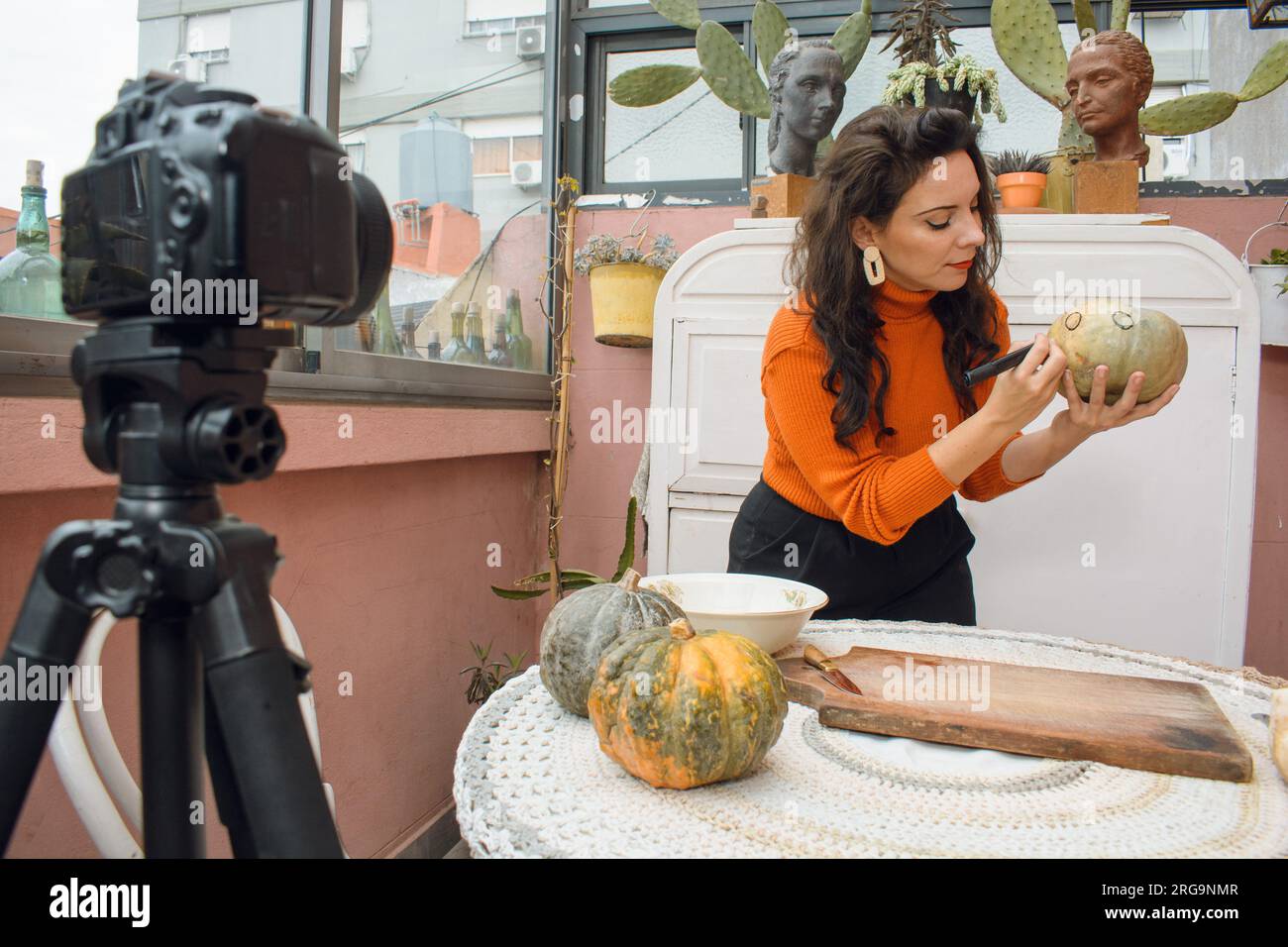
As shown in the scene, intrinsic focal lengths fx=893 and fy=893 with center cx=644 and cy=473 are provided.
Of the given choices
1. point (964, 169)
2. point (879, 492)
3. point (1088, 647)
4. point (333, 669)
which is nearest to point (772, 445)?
point (879, 492)

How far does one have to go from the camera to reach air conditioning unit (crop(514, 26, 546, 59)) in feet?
9.14

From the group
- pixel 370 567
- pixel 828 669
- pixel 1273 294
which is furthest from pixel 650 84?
pixel 828 669

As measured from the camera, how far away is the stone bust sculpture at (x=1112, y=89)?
2113 mm

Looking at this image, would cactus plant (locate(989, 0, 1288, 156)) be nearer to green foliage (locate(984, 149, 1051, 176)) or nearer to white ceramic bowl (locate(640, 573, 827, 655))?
green foliage (locate(984, 149, 1051, 176))

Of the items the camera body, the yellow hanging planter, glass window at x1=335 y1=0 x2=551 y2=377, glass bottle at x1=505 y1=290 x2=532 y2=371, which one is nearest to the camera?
the camera body

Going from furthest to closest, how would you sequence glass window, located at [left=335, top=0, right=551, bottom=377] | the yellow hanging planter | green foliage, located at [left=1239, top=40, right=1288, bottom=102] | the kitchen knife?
the yellow hanging planter < green foliage, located at [left=1239, top=40, right=1288, bottom=102] < glass window, located at [left=335, top=0, right=551, bottom=377] < the kitchen knife

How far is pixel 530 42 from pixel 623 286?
2.94ft

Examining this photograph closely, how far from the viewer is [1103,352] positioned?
1204mm

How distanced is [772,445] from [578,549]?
1378 mm

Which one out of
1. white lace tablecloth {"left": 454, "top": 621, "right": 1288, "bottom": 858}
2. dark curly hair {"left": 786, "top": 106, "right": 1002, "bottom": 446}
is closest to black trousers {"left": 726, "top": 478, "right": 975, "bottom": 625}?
dark curly hair {"left": 786, "top": 106, "right": 1002, "bottom": 446}

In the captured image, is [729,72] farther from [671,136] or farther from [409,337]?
[409,337]

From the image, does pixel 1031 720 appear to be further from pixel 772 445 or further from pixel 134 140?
pixel 772 445

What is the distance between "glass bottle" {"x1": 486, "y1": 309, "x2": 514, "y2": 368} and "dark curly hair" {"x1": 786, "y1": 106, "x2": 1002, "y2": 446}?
3.91ft

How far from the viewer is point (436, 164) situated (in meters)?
2.31
